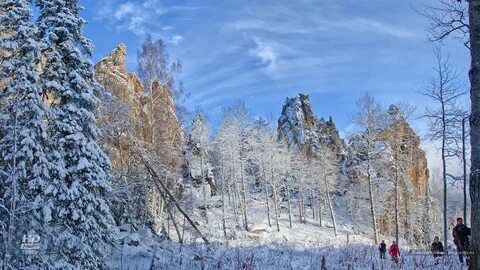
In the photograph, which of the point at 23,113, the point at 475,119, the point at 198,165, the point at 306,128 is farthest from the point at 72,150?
the point at 306,128

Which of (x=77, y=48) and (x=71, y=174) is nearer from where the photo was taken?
(x=71, y=174)

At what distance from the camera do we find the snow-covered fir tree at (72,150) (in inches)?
406

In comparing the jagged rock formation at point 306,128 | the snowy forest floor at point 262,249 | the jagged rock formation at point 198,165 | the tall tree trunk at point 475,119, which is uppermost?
the jagged rock formation at point 306,128

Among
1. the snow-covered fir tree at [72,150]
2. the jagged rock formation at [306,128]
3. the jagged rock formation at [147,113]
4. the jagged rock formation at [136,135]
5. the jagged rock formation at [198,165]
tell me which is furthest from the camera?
the jagged rock formation at [306,128]

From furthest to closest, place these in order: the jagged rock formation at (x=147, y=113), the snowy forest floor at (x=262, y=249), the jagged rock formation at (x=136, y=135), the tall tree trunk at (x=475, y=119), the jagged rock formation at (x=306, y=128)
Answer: the jagged rock formation at (x=306, y=128)
the jagged rock formation at (x=147, y=113)
the jagged rock formation at (x=136, y=135)
the snowy forest floor at (x=262, y=249)
the tall tree trunk at (x=475, y=119)

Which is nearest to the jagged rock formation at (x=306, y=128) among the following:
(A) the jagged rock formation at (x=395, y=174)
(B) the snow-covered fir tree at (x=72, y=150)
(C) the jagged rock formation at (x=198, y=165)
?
(A) the jagged rock formation at (x=395, y=174)

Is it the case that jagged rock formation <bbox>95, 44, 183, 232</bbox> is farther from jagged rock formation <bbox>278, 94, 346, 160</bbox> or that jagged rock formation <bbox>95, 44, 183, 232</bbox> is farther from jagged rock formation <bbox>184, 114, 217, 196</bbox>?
jagged rock formation <bbox>278, 94, 346, 160</bbox>

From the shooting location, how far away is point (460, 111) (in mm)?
23750

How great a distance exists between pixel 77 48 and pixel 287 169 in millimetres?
41694

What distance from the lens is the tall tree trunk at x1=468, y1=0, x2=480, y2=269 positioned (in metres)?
5.49

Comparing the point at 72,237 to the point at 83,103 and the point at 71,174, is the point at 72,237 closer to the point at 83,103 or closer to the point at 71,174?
the point at 71,174

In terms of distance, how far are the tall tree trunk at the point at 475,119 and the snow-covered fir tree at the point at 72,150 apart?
821cm

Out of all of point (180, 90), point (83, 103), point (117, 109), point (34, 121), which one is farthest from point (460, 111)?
point (34, 121)

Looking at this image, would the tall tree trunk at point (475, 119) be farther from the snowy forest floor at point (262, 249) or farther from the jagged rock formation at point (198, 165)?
the jagged rock formation at point (198, 165)
